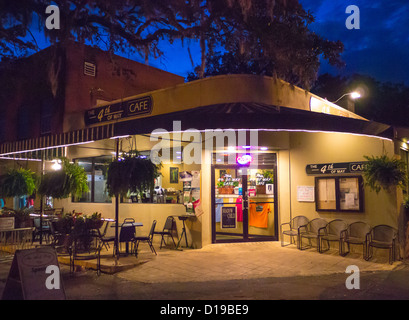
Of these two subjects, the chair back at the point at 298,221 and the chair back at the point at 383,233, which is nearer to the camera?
the chair back at the point at 383,233

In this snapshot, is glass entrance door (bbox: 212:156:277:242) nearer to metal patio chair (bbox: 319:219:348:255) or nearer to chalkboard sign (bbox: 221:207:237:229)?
chalkboard sign (bbox: 221:207:237:229)

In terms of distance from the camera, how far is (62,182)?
936cm

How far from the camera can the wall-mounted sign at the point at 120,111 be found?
35.4 feet

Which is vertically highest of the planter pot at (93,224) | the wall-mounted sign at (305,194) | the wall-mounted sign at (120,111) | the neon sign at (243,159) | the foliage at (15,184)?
the wall-mounted sign at (120,111)

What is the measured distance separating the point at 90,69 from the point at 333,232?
403 inches

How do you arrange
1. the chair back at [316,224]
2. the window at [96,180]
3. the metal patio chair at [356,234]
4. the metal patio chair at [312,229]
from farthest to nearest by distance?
the window at [96,180] < the chair back at [316,224] < the metal patio chair at [312,229] < the metal patio chair at [356,234]

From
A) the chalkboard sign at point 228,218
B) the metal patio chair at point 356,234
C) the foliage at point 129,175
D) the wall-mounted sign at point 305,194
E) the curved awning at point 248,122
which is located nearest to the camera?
the curved awning at point 248,122

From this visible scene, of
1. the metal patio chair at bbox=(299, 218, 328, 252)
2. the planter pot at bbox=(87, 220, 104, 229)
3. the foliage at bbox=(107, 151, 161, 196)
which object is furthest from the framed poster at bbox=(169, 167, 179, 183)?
the metal patio chair at bbox=(299, 218, 328, 252)

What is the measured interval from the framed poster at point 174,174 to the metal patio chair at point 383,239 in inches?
217

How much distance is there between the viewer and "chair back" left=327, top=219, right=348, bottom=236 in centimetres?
941

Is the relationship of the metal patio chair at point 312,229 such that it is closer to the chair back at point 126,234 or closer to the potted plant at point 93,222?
the chair back at point 126,234

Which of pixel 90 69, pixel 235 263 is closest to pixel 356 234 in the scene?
pixel 235 263

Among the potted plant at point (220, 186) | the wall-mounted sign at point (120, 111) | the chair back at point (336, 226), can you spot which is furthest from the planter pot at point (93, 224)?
the chair back at point (336, 226)

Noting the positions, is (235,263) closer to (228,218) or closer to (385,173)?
(228,218)
